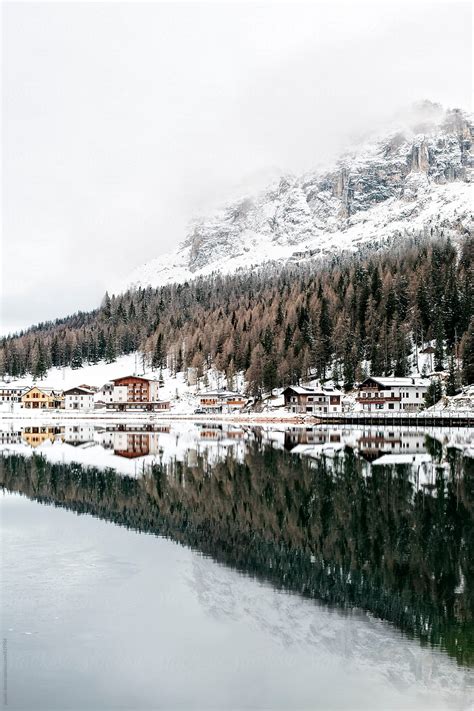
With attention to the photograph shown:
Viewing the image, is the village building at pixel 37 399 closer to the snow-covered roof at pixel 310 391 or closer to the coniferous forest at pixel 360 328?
the coniferous forest at pixel 360 328

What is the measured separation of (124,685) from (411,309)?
410 ft

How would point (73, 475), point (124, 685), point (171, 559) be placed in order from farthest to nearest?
point (73, 475) → point (171, 559) → point (124, 685)

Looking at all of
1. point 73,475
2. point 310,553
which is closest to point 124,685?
point 310,553

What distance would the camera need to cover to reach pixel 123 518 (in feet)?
94.0

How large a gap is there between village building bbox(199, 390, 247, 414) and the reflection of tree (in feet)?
287

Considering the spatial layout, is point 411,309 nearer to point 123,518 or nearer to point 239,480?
point 239,480

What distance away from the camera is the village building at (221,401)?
13600 centimetres

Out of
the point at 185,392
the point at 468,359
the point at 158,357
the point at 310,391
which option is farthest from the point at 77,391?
the point at 468,359

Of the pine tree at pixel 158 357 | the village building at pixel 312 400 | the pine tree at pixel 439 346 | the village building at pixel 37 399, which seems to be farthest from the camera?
the pine tree at pixel 158 357

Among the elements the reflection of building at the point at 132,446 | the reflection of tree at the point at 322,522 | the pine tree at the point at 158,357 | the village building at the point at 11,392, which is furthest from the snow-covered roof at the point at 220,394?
the reflection of tree at the point at 322,522

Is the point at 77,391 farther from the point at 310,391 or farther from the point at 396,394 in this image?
the point at 396,394

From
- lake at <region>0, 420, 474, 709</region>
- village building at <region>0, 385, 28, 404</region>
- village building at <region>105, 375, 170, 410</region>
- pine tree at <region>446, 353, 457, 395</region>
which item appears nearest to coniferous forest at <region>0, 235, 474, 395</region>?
pine tree at <region>446, 353, 457, 395</region>

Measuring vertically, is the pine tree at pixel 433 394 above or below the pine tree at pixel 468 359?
below

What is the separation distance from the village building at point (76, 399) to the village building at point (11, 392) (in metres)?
17.9
